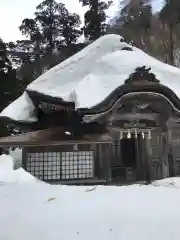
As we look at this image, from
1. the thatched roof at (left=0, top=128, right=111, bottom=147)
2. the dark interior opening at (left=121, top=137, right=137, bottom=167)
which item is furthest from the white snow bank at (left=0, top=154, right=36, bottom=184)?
the dark interior opening at (left=121, top=137, right=137, bottom=167)

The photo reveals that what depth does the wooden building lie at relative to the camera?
1032cm

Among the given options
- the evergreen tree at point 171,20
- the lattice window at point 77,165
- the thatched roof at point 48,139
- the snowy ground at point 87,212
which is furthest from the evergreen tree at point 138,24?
the snowy ground at point 87,212

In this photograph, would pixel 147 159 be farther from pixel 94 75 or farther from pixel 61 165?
pixel 94 75

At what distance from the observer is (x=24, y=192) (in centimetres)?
614

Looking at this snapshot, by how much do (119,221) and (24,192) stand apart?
200cm

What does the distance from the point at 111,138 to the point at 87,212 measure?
6.48 m

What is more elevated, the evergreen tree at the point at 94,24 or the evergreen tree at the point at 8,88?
the evergreen tree at the point at 94,24

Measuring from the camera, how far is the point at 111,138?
11445 mm

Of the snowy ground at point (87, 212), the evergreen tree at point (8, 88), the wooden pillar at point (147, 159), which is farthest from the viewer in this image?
the evergreen tree at point (8, 88)

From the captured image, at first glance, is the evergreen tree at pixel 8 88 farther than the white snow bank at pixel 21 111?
Yes

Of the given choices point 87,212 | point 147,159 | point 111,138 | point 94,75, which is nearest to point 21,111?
point 94,75

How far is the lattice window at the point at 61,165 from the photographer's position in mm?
10195

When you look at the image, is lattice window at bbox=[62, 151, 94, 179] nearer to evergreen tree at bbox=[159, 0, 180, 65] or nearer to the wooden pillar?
the wooden pillar

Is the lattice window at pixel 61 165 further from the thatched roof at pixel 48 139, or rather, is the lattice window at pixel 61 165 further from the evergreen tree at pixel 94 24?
the evergreen tree at pixel 94 24
